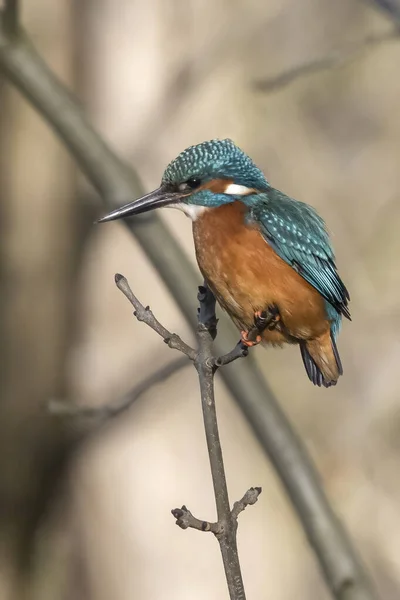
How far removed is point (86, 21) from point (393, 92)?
1233 millimetres

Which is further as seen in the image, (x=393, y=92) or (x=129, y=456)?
(x=393, y=92)

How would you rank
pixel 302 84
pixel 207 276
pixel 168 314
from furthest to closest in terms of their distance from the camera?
pixel 302 84
pixel 168 314
pixel 207 276

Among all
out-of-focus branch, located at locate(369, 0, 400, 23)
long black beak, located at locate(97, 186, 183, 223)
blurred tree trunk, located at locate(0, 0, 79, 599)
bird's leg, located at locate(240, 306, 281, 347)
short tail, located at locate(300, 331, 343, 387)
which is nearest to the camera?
bird's leg, located at locate(240, 306, 281, 347)

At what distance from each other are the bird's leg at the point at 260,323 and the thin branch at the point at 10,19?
131 cm

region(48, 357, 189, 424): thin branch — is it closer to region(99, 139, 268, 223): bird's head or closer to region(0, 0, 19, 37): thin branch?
region(99, 139, 268, 223): bird's head

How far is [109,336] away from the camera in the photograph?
9.27 feet

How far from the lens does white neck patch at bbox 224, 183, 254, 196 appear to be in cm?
142

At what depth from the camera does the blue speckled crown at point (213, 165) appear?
1352 millimetres

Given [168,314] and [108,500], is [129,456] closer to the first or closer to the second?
[108,500]

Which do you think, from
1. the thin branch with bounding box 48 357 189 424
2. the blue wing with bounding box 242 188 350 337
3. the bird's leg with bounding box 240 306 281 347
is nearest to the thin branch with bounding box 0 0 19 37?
the thin branch with bounding box 48 357 189 424

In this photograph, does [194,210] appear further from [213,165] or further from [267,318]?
[267,318]

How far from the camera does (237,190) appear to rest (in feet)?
4.68

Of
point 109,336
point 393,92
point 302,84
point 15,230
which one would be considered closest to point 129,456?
point 109,336

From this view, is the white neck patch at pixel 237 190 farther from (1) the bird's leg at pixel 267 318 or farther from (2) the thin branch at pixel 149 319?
(2) the thin branch at pixel 149 319
